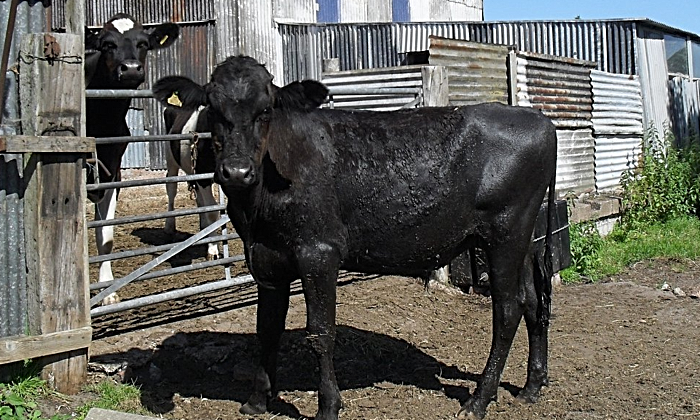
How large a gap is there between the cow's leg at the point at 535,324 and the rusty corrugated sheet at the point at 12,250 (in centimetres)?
339

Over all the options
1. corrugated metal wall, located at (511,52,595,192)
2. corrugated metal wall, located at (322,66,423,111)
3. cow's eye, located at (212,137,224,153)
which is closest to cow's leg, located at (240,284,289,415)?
cow's eye, located at (212,137,224,153)

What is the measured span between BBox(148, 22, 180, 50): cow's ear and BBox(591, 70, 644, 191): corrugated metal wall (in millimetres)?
7603

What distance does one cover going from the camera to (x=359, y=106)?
984 centimetres

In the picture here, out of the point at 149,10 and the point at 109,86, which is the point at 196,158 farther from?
the point at 149,10

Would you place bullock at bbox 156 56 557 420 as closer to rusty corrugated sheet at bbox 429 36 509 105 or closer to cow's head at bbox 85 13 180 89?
cow's head at bbox 85 13 180 89

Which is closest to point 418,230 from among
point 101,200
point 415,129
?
point 415,129

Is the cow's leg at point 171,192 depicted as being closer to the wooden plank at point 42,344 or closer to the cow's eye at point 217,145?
the wooden plank at point 42,344

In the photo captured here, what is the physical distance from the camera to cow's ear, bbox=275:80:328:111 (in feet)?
15.6

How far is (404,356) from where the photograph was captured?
6.49m

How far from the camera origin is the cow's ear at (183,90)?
4863mm

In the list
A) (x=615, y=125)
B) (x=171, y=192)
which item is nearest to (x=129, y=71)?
(x=171, y=192)

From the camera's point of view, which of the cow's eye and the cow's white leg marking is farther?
the cow's white leg marking

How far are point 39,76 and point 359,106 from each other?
5385 millimetres

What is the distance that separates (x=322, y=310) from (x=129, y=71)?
3.57 m
